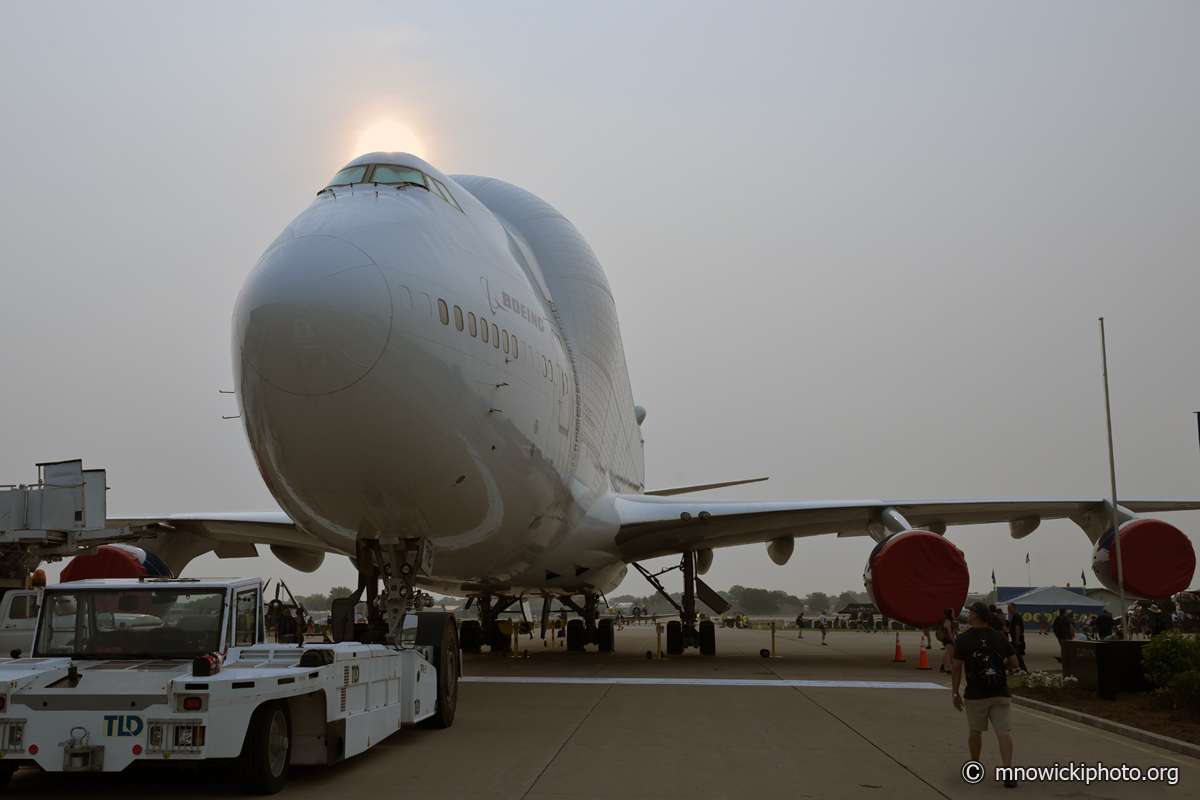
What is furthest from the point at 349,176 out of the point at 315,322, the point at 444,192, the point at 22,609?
the point at 22,609

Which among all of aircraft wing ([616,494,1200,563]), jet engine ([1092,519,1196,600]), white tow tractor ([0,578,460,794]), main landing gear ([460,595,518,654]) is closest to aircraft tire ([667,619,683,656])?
aircraft wing ([616,494,1200,563])

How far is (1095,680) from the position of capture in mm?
10773

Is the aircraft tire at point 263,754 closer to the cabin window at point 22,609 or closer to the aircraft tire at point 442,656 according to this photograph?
the aircraft tire at point 442,656

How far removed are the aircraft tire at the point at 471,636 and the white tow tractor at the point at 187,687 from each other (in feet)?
45.8

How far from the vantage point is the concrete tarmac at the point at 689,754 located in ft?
19.8

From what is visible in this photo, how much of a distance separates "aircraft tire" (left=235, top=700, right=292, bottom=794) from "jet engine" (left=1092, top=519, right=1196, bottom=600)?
14451 mm

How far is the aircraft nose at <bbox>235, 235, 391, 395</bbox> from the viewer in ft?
24.8

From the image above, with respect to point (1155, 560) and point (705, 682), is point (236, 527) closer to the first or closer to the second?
point (705, 682)

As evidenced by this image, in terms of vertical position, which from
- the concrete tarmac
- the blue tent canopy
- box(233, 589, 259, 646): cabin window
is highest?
box(233, 589, 259, 646): cabin window

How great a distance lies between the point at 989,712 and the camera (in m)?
6.44

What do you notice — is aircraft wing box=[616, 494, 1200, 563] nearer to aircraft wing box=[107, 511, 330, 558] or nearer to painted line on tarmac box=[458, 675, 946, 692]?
painted line on tarmac box=[458, 675, 946, 692]

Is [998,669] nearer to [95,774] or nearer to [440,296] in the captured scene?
[440,296]

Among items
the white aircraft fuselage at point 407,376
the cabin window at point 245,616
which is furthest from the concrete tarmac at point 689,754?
the white aircraft fuselage at point 407,376

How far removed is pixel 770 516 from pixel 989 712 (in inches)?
389
